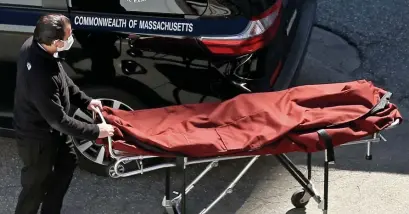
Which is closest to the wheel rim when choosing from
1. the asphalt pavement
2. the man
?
the asphalt pavement

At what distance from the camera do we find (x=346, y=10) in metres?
7.88

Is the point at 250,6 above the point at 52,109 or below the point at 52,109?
above

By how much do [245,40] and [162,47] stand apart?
0.56 m

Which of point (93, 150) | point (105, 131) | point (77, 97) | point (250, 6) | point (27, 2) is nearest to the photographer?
point (105, 131)

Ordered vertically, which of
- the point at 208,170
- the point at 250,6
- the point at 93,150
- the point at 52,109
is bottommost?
the point at 93,150

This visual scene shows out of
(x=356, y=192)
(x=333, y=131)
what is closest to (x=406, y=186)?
(x=356, y=192)

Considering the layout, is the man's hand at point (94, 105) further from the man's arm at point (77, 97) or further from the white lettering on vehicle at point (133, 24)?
the white lettering on vehicle at point (133, 24)

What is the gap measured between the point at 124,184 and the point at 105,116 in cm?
127

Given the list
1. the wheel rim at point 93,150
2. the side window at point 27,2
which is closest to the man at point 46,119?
the wheel rim at point 93,150

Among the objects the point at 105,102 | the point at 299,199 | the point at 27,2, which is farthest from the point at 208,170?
the point at 27,2

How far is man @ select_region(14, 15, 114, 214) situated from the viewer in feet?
11.5

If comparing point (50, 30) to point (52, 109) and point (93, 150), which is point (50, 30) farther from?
point (93, 150)

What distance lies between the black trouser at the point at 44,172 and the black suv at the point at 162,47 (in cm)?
52

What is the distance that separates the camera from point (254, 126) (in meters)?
3.67
